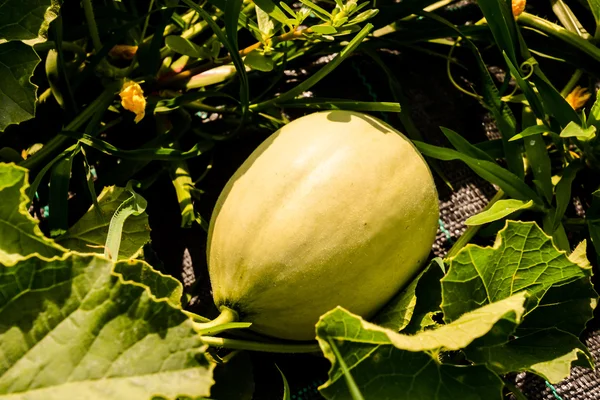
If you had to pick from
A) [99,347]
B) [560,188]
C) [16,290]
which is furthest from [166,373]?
[560,188]

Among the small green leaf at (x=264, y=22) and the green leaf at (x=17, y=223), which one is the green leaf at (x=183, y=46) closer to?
the small green leaf at (x=264, y=22)

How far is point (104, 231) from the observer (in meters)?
0.99

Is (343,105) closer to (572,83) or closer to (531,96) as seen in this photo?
(531,96)

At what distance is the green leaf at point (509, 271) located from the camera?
0.86m

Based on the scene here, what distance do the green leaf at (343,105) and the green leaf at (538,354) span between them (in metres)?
0.39

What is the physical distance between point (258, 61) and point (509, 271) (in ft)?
1.65

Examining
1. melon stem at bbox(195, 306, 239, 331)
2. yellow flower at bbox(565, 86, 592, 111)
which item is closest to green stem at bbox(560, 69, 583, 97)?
yellow flower at bbox(565, 86, 592, 111)

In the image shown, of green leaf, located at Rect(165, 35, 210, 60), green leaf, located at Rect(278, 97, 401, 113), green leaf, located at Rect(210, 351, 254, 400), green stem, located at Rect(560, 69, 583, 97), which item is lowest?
green leaf, located at Rect(210, 351, 254, 400)

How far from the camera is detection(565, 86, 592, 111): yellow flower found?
1.19 metres

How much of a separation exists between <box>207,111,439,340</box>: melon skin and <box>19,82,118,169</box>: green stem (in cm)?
→ 27

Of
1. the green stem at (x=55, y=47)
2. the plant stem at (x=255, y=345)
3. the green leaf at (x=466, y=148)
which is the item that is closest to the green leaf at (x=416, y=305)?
the plant stem at (x=255, y=345)

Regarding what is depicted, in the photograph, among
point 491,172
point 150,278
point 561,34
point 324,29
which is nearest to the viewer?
point 150,278

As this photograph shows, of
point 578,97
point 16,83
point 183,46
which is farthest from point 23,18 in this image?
point 578,97

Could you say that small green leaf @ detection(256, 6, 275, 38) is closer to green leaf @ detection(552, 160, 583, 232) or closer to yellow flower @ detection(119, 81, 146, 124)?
yellow flower @ detection(119, 81, 146, 124)
